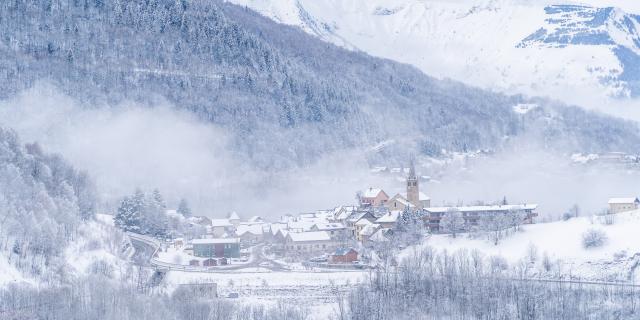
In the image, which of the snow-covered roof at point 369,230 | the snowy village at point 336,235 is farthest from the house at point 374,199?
the snow-covered roof at point 369,230

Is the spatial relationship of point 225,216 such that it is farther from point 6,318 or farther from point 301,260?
point 6,318

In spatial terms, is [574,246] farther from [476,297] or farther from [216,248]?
[216,248]

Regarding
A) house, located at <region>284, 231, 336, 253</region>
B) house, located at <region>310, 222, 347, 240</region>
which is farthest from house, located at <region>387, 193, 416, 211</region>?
house, located at <region>284, 231, 336, 253</region>

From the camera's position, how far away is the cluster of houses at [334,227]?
118 metres

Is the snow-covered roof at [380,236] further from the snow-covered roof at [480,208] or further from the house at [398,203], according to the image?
the house at [398,203]

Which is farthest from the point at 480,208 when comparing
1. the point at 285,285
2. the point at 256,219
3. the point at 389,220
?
the point at 285,285

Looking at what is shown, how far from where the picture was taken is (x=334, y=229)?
129 metres

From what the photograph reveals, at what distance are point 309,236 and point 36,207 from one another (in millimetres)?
29668

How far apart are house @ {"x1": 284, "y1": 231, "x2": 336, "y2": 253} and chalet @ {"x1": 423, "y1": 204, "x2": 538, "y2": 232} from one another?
34.4 ft

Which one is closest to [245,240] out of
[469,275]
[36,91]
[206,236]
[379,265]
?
[206,236]

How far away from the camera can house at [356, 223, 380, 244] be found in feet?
407

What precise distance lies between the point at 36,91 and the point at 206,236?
66060 mm

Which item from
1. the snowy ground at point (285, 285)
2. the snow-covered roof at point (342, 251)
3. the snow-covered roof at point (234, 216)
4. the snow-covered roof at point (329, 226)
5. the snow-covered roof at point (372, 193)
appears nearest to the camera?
the snowy ground at point (285, 285)

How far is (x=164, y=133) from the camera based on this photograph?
195 meters
